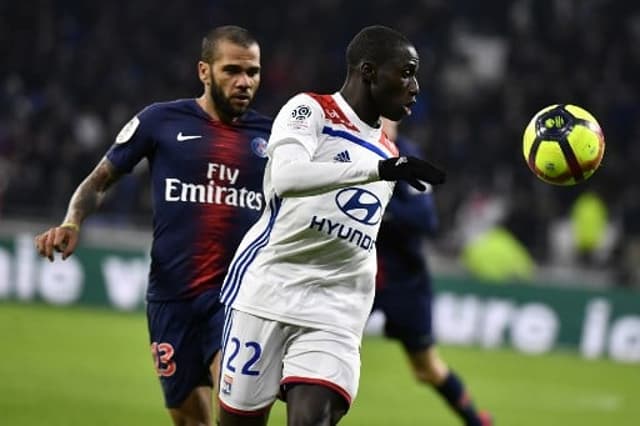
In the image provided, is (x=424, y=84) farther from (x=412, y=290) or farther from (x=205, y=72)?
(x=205, y=72)

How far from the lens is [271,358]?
5855 millimetres

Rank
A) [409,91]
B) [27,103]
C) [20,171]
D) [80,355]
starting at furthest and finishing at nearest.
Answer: [27,103]
[20,171]
[80,355]
[409,91]

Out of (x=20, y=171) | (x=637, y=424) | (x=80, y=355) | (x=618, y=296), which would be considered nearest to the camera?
(x=637, y=424)

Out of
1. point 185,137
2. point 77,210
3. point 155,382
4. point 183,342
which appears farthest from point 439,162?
point 77,210

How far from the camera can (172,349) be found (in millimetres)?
6891

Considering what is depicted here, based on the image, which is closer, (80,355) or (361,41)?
(361,41)

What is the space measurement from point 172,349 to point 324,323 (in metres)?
1.33

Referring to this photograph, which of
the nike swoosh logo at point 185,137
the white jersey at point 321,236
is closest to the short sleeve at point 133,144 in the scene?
the nike swoosh logo at point 185,137

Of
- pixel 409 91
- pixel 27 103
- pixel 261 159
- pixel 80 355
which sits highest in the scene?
pixel 409 91

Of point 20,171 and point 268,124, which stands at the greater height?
point 268,124

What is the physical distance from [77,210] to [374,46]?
1745 mm

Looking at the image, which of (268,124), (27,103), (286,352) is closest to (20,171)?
(27,103)

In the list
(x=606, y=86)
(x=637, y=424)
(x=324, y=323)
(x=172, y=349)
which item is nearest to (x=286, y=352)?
(x=324, y=323)

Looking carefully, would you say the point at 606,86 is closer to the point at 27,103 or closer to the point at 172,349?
the point at 27,103
